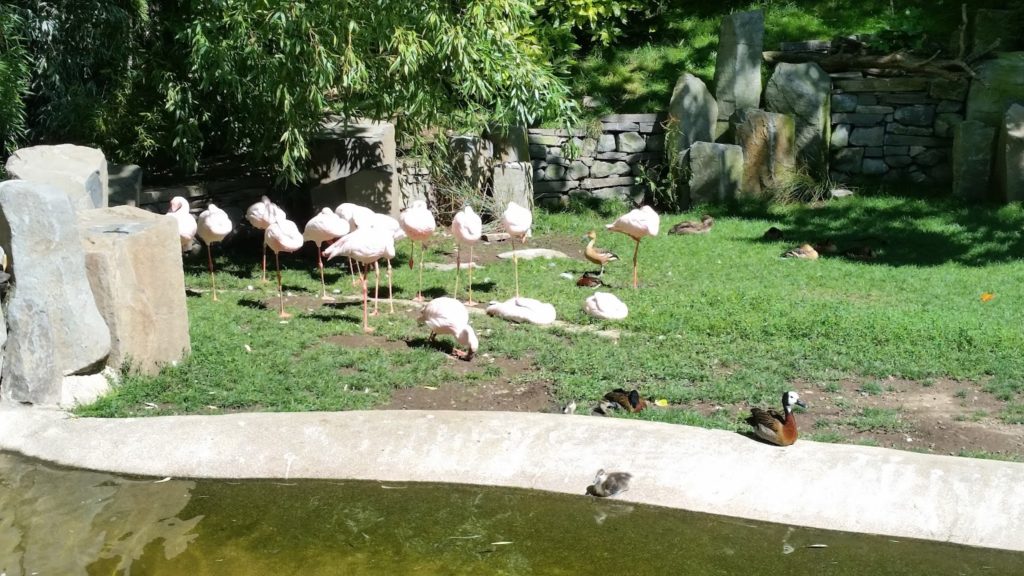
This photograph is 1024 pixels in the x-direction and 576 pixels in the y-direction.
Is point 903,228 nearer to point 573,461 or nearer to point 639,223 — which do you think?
point 639,223

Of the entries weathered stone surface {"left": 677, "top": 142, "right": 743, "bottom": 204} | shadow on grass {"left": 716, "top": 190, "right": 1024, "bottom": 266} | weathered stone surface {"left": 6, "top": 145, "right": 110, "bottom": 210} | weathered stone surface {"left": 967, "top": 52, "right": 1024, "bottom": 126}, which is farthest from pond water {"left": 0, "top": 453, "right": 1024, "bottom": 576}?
weathered stone surface {"left": 967, "top": 52, "right": 1024, "bottom": 126}

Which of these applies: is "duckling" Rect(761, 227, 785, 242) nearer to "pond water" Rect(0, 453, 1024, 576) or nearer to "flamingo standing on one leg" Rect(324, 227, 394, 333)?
"flamingo standing on one leg" Rect(324, 227, 394, 333)

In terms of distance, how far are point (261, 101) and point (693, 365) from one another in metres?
5.07

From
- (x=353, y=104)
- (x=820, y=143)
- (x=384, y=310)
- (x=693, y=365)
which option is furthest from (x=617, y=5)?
(x=693, y=365)

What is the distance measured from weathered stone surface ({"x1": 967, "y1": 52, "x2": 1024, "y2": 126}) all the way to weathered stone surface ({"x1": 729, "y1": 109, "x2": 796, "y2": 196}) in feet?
7.30

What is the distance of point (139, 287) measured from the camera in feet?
22.5

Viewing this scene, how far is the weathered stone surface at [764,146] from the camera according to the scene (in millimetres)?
13297

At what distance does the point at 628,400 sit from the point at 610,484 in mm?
1162

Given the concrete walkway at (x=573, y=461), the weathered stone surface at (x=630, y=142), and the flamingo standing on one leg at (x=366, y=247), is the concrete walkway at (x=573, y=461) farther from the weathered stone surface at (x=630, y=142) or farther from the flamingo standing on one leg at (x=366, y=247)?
the weathered stone surface at (x=630, y=142)

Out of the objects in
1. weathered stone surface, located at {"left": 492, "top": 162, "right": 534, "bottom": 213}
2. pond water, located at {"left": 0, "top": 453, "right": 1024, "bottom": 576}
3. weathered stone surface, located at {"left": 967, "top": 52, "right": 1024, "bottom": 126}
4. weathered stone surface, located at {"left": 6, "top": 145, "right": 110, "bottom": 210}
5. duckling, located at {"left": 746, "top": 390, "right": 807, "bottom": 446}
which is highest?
weathered stone surface, located at {"left": 967, "top": 52, "right": 1024, "bottom": 126}

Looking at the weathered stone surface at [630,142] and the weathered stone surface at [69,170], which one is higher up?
the weathered stone surface at [69,170]

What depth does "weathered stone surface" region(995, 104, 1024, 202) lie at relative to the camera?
12000 mm

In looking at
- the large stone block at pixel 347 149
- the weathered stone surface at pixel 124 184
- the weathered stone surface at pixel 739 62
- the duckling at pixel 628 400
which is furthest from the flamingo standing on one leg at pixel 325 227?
the weathered stone surface at pixel 739 62

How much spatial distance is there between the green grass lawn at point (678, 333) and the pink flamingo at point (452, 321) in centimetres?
A: 22
